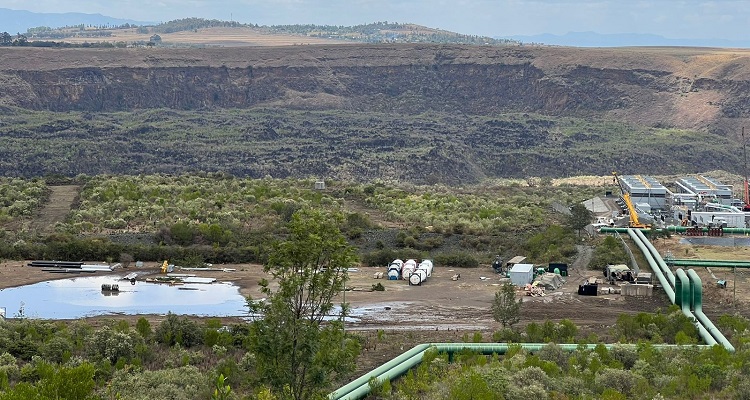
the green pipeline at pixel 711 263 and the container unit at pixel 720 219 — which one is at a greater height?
the green pipeline at pixel 711 263

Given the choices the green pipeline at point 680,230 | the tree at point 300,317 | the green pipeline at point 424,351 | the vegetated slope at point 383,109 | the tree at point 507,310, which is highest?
the tree at point 300,317

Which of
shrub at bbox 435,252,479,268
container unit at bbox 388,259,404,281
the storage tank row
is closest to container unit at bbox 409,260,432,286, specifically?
the storage tank row

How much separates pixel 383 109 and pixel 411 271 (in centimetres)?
9392

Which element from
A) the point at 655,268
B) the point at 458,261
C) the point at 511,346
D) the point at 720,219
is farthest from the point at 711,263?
the point at 511,346

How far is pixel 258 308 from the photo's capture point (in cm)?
2061

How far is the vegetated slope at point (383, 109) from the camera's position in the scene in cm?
10512

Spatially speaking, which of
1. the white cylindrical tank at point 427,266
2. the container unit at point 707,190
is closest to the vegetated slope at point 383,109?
the container unit at point 707,190

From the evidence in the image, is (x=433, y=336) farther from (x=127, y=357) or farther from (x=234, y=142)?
(x=234, y=142)

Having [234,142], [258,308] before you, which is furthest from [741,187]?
[258,308]

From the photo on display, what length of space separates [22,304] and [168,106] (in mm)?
97583

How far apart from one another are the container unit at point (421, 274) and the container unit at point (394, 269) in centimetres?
73

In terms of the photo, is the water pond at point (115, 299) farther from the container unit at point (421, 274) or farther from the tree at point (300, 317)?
the tree at point (300, 317)

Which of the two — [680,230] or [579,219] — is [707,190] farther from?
[579,219]

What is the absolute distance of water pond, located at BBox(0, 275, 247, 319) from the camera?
132 ft
